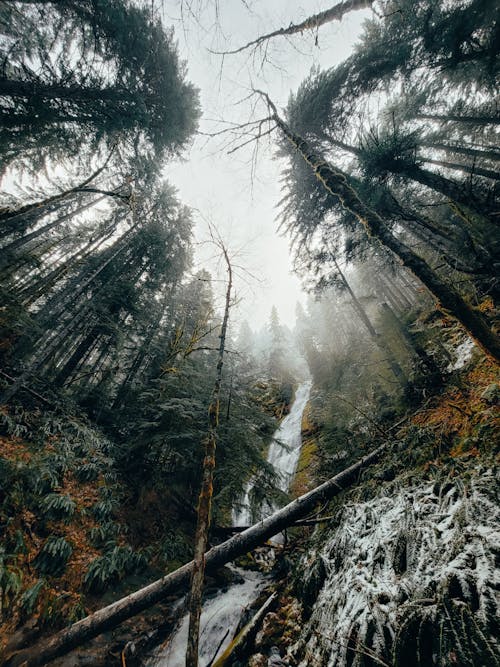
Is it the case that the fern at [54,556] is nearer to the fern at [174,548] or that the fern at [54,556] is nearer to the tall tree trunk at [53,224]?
the fern at [174,548]

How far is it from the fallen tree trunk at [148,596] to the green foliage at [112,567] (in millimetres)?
1352

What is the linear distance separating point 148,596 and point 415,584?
13.7ft

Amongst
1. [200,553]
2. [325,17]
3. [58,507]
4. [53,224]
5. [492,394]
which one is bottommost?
[200,553]

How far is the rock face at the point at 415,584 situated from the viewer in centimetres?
163

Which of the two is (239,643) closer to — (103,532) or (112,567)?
(112,567)

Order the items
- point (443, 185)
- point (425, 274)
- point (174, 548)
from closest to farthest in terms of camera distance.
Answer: point (425, 274)
point (174, 548)
point (443, 185)

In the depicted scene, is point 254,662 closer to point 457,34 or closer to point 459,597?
point 459,597

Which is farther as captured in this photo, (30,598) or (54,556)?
(54,556)

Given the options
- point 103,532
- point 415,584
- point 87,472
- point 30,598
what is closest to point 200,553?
point 415,584

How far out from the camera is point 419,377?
25.3ft

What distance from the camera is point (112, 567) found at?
5.55 metres

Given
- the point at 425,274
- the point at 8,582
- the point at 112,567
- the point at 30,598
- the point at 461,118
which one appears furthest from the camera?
the point at 461,118

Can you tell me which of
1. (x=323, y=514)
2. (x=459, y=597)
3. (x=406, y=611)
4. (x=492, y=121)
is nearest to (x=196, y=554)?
(x=406, y=611)

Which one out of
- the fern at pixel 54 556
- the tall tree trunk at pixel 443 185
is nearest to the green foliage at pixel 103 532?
the fern at pixel 54 556
